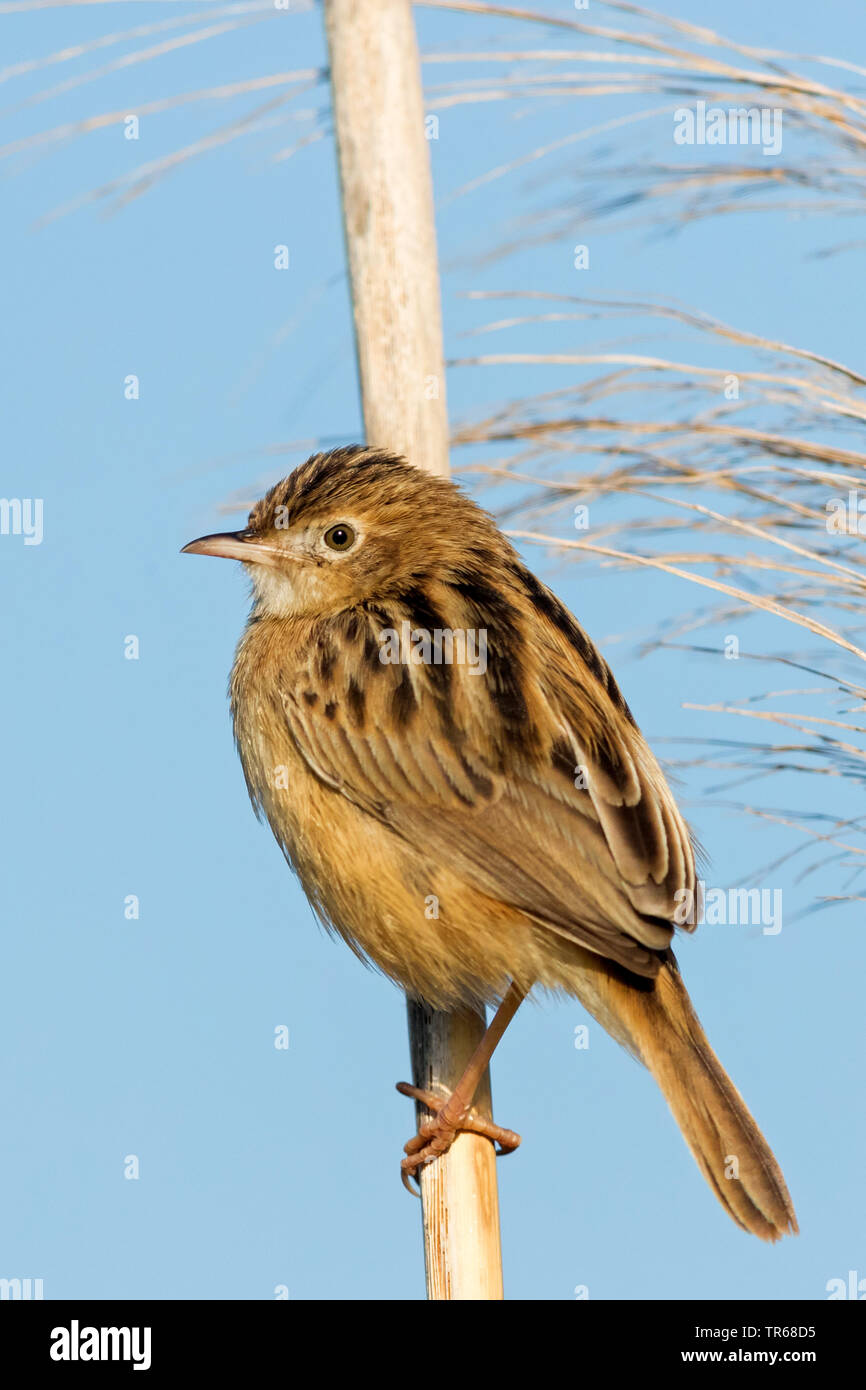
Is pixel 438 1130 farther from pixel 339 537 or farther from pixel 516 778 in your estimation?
pixel 339 537

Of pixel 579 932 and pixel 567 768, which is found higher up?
pixel 567 768

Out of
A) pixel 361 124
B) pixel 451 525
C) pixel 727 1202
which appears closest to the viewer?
pixel 727 1202

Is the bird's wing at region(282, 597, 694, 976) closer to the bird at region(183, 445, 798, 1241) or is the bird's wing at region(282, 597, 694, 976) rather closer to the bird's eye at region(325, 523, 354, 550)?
the bird at region(183, 445, 798, 1241)

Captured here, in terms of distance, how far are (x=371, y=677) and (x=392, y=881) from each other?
0.69m

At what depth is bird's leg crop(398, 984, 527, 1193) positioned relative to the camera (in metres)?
5.00

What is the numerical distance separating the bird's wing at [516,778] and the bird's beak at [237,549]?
1.71 feet

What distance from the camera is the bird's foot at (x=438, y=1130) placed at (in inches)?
197

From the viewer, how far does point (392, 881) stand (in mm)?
4910

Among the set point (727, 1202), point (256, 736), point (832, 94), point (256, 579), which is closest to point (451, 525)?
point (256, 579)

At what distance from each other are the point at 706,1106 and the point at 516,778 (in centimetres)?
115

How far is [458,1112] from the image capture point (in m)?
5.03

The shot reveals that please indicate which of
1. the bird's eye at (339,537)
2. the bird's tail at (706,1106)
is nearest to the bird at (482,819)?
the bird's tail at (706,1106)

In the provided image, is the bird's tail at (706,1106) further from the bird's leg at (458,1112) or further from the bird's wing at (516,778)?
the bird's leg at (458,1112)

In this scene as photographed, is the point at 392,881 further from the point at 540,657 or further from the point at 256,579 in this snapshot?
the point at 256,579
